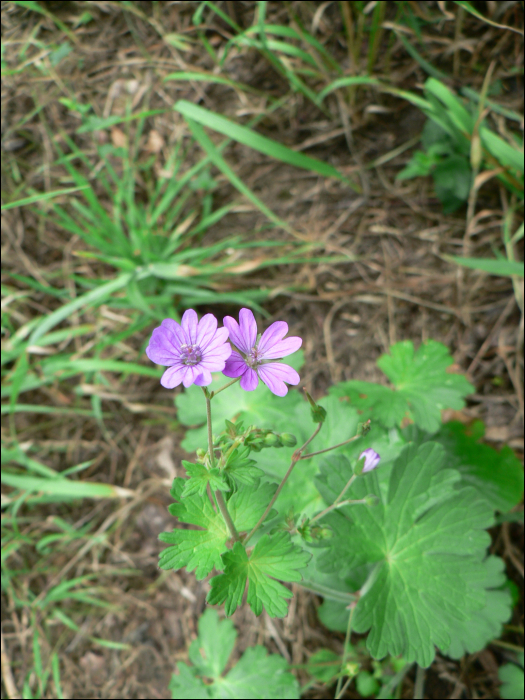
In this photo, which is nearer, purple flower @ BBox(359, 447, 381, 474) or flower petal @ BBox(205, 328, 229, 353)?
flower petal @ BBox(205, 328, 229, 353)

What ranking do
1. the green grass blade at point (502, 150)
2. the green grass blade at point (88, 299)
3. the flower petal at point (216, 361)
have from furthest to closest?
the green grass blade at point (88, 299) < the green grass blade at point (502, 150) < the flower petal at point (216, 361)

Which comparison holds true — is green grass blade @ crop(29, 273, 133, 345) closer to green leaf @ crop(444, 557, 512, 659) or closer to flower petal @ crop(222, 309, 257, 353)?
flower petal @ crop(222, 309, 257, 353)

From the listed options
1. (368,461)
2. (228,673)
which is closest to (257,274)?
(368,461)

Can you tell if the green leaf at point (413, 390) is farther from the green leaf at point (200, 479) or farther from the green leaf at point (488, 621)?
the green leaf at point (200, 479)

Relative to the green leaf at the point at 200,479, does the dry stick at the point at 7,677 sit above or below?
below

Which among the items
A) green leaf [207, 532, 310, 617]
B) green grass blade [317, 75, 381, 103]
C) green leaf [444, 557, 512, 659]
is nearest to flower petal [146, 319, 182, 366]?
green leaf [207, 532, 310, 617]

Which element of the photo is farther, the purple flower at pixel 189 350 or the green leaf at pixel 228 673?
the green leaf at pixel 228 673

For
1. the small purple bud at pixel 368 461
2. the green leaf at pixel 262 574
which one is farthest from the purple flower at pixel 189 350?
the small purple bud at pixel 368 461
